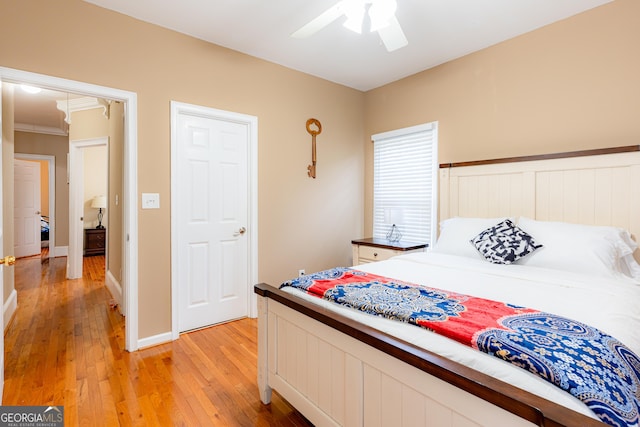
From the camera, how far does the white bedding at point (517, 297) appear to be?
101 centimetres

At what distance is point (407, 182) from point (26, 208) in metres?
7.46

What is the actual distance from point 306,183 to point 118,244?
7.61 feet

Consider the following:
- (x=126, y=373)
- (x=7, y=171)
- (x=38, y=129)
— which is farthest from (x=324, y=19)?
(x=38, y=129)

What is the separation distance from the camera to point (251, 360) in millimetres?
2449

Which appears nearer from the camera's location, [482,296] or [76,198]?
[482,296]

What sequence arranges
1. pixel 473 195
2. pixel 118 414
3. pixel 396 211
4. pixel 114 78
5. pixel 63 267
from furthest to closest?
pixel 63 267, pixel 396 211, pixel 473 195, pixel 114 78, pixel 118 414

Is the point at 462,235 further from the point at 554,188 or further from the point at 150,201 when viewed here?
the point at 150,201

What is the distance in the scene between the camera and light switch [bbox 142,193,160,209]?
2662 millimetres

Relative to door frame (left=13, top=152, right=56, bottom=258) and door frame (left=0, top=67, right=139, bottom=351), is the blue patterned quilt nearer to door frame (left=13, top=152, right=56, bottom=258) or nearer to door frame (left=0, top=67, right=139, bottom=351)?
door frame (left=0, top=67, right=139, bottom=351)

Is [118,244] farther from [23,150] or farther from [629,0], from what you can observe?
[629,0]

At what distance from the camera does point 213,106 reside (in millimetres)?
3023

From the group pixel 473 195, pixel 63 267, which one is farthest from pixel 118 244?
pixel 473 195

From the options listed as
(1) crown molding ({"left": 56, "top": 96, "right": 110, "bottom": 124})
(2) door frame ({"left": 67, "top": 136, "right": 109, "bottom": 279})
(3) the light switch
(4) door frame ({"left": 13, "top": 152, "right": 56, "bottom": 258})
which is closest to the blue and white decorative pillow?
(3) the light switch

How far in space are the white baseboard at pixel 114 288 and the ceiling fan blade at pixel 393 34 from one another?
3.54 m
